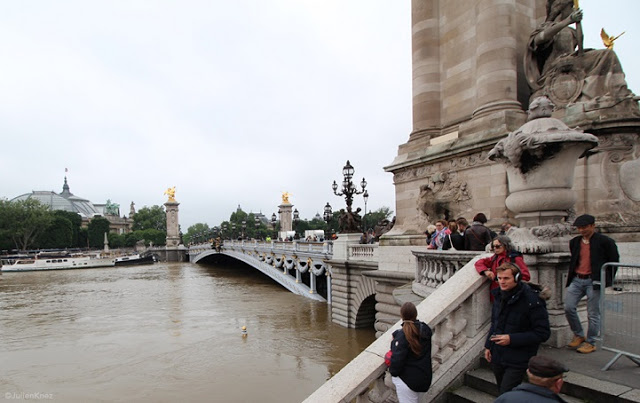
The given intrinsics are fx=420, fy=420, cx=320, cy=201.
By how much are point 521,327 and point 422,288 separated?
329cm

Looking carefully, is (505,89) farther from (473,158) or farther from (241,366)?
(241,366)

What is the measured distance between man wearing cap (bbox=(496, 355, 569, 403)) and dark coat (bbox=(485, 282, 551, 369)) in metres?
0.86

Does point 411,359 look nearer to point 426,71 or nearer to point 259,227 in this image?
point 426,71

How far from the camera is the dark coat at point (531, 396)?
2.20 m

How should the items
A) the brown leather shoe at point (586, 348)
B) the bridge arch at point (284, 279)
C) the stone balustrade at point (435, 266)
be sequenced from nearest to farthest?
1. the brown leather shoe at point (586, 348)
2. the stone balustrade at point (435, 266)
3. the bridge arch at point (284, 279)

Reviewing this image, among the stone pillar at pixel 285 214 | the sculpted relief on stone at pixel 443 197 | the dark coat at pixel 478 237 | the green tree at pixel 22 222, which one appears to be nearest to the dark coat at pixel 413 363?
the dark coat at pixel 478 237

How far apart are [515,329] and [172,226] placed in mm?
92114

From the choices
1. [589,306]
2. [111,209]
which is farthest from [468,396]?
[111,209]

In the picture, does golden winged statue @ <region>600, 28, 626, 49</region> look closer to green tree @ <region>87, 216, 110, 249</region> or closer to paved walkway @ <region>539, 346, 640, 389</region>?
paved walkway @ <region>539, 346, 640, 389</region>

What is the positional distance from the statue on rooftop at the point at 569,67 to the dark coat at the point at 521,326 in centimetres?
740

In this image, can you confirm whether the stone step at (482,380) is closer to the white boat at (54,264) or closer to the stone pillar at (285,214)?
the stone pillar at (285,214)

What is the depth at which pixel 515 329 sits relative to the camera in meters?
3.22

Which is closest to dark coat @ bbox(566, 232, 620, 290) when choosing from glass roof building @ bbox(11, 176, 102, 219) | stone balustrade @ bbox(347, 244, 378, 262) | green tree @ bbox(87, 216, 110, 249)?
stone balustrade @ bbox(347, 244, 378, 262)

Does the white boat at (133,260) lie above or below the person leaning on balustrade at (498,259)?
below
